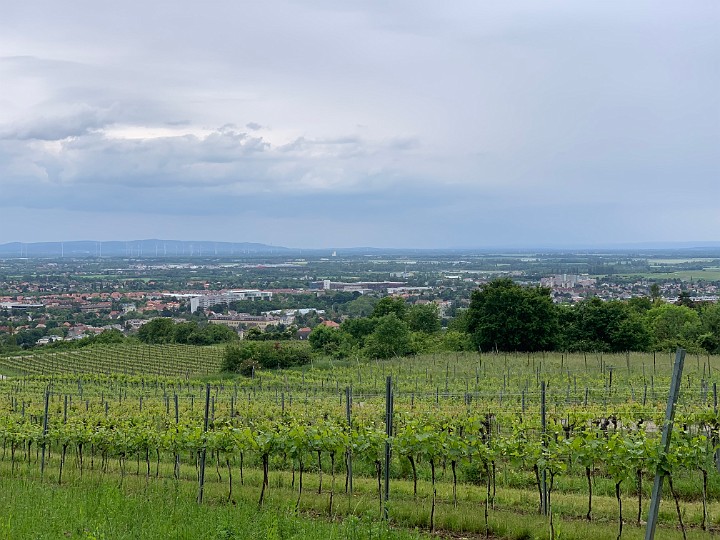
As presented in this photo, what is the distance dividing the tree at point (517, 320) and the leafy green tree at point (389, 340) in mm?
6082

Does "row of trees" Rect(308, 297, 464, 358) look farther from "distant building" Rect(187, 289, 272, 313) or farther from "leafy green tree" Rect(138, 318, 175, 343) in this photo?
"distant building" Rect(187, 289, 272, 313)

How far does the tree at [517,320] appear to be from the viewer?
47.0 m

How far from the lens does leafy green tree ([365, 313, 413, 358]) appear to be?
51.3m

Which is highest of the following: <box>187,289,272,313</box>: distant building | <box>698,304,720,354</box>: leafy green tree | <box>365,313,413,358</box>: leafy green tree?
<box>698,304,720,354</box>: leafy green tree

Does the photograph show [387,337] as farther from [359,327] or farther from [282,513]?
[282,513]

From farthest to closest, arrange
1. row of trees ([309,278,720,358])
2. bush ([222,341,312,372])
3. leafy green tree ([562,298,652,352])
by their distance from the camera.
Answer: 1. bush ([222,341,312,372])
2. row of trees ([309,278,720,358])
3. leafy green tree ([562,298,652,352])

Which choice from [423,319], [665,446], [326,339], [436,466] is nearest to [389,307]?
[423,319]

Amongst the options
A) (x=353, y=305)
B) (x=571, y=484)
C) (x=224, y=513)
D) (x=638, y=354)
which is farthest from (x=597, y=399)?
(x=353, y=305)

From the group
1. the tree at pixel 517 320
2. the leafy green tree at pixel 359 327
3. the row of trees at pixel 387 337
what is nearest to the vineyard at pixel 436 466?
the tree at pixel 517 320

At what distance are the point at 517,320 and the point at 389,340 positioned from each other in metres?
10.1

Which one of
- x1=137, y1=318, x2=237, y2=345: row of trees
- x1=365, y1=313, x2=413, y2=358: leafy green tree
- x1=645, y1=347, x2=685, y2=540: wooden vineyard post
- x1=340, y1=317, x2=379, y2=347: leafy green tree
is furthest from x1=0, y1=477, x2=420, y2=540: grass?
x1=137, y1=318, x2=237, y2=345: row of trees

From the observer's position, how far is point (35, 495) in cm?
975

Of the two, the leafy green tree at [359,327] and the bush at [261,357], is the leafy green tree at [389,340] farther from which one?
the leafy green tree at [359,327]

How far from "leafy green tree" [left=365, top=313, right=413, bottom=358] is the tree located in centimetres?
608
